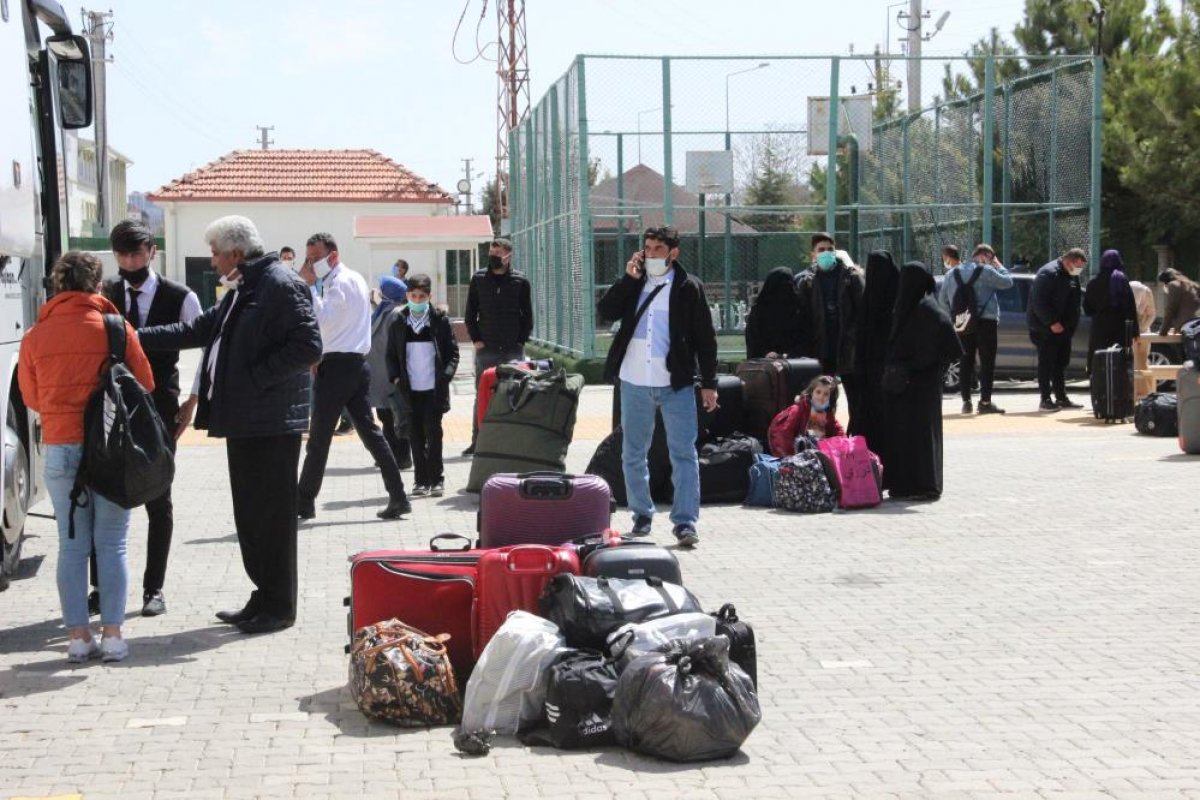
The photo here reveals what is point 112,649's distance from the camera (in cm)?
744

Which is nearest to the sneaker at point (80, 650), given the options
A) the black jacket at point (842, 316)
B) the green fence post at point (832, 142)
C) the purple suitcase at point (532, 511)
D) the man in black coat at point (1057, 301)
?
the purple suitcase at point (532, 511)

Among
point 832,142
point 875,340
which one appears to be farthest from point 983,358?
point 875,340

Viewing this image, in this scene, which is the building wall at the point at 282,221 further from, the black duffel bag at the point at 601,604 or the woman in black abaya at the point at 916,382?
the black duffel bag at the point at 601,604

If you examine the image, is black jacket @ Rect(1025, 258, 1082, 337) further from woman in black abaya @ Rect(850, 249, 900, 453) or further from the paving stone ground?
the paving stone ground

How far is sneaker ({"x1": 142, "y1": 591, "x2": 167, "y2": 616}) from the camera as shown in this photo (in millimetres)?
8523

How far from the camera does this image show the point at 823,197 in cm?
3044

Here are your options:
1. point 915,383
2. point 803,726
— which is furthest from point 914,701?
point 915,383

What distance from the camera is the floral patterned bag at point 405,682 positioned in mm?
6309

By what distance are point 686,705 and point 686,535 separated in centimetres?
458

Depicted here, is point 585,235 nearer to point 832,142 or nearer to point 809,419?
point 832,142

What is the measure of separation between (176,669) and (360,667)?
4.16ft

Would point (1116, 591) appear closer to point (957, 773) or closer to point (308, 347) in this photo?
point (957, 773)

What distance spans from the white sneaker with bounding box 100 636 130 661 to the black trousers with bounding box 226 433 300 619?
0.79 m

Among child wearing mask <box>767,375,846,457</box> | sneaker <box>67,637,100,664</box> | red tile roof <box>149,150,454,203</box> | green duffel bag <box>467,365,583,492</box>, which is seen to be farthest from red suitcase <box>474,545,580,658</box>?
red tile roof <box>149,150,454,203</box>
